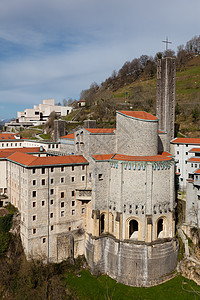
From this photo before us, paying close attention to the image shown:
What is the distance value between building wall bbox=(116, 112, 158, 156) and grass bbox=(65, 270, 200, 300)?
2092 cm

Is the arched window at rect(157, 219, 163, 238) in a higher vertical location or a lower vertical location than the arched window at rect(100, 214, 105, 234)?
lower

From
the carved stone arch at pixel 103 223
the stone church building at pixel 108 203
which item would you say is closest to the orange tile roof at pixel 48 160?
the stone church building at pixel 108 203

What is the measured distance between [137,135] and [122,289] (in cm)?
2418

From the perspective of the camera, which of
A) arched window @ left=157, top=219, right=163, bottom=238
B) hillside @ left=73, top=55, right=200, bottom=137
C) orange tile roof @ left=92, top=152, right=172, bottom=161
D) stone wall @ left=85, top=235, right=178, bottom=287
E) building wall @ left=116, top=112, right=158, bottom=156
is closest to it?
stone wall @ left=85, top=235, right=178, bottom=287

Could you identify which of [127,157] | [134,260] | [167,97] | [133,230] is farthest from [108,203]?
[167,97]

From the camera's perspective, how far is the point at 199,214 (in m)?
47.7

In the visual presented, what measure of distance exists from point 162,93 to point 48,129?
57.0 metres

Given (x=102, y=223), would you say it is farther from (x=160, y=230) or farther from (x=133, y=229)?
(x=160, y=230)

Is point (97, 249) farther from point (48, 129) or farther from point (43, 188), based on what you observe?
point (48, 129)

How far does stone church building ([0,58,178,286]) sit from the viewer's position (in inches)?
1582

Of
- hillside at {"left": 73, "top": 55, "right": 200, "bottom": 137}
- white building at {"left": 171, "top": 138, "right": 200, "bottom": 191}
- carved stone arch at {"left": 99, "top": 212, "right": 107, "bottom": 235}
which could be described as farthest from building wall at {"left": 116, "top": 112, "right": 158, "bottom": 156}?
hillside at {"left": 73, "top": 55, "right": 200, "bottom": 137}

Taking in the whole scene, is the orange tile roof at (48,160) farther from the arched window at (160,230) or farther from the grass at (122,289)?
the grass at (122,289)

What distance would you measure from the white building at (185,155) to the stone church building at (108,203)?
11969 millimetres

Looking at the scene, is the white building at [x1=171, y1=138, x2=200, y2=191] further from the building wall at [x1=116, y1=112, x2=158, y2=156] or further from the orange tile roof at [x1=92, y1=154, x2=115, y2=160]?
the orange tile roof at [x1=92, y1=154, x2=115, y2=160]
